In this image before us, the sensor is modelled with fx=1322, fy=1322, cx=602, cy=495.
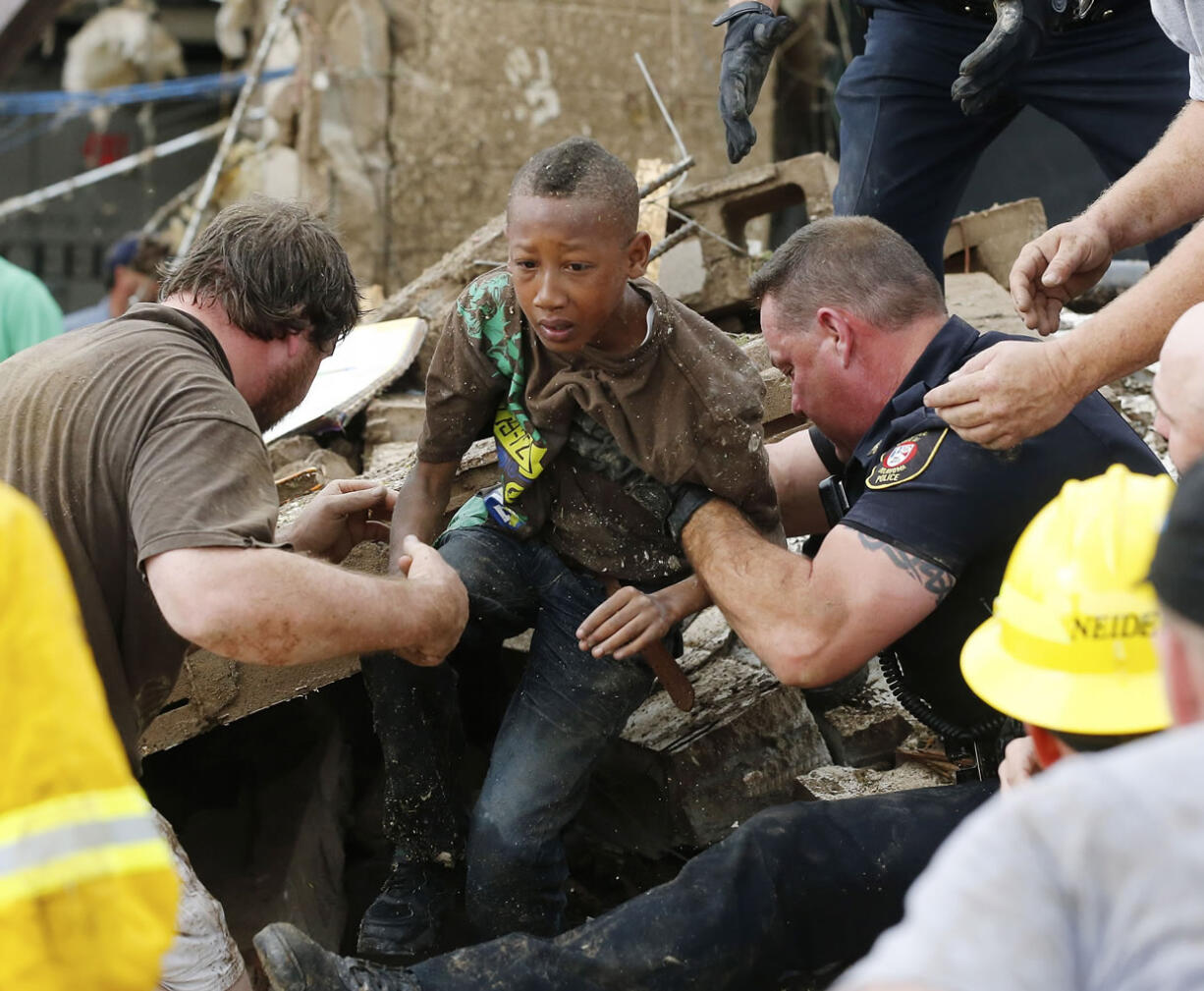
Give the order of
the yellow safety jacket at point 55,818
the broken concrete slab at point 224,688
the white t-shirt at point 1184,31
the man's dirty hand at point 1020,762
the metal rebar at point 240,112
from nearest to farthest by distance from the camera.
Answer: the yellow safety jacket at point 55,818 < the man's dirty hand at point 1020,762 < the white t-shirt at point 1184,31 < the broken concrete slab at point 224,688 < the metal rebar at point 240,112

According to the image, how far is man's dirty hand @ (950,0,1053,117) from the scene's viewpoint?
3.61 metres

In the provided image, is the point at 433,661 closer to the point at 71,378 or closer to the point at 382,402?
the point at 71,378

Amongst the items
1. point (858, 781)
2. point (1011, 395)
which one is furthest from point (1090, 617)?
point (858, 781)

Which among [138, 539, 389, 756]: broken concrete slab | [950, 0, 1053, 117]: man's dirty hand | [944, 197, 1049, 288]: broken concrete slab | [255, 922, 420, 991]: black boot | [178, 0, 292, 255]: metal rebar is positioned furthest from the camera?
[178, 0, 292, 255]: metal rebar

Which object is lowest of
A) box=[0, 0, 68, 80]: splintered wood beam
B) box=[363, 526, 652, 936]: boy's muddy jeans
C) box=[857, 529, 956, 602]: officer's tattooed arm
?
box=[363, 526, 652, 936]: boy's muddy jeans

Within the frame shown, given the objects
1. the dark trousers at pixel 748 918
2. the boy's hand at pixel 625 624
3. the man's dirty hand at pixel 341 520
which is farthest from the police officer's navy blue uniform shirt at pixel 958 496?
the man's dirty hand at pixel 341 520

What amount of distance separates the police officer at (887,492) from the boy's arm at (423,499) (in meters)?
0.68

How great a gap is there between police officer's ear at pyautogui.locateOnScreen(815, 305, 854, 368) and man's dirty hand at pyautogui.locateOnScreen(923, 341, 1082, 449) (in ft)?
1.72

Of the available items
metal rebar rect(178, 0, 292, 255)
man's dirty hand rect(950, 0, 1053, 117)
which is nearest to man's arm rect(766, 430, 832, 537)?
man's dirty hand rect(950, 0, 1053, 117)

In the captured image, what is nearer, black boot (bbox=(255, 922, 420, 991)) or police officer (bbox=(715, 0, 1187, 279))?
black boot (bbox=(255, 922, 420, 991))

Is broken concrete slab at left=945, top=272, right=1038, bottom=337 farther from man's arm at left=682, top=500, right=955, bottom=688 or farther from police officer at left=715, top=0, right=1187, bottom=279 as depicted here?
man's arm at left=682, top=500, right=955, bottom=688

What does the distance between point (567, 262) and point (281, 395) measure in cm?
72

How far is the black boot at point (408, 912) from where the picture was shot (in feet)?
10.9

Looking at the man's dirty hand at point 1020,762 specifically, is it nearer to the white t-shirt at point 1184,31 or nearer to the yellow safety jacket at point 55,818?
the yellow safety jacket at point 55,818
